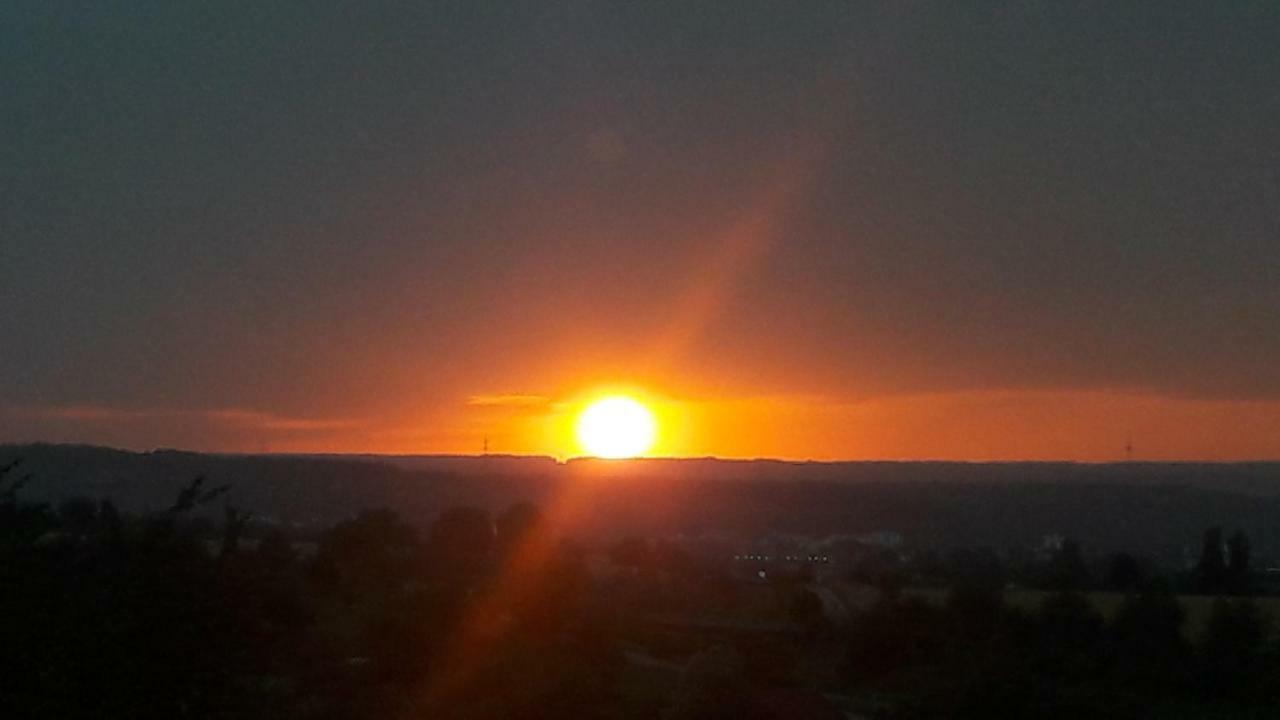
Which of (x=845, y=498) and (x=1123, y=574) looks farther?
(x=845, y=498)

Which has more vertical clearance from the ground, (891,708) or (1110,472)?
(1110,472)

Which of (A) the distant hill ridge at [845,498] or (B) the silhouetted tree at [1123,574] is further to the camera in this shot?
(A) the distant hill ridge at [845,498]

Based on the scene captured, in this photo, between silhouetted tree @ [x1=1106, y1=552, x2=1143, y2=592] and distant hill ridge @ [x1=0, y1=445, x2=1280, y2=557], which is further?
distant hill ridge @ [x1=0, y1=445, x2=1280, y2=557]

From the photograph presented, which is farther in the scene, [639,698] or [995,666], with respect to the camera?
[995,666]

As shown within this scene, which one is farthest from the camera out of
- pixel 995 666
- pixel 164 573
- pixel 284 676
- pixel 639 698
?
pixel 995 666

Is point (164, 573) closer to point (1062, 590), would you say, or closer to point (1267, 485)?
point (1062, 590)

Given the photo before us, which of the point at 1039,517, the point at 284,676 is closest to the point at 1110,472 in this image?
the point at 1039,517

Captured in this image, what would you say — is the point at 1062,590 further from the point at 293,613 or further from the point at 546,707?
the point at 293,613

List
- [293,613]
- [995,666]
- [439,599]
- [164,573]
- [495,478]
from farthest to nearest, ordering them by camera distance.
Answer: [495,478] → [439,599] → [995,666] → [293,613] → [164,573]

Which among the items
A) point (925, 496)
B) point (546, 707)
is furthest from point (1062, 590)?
point (925, 496)
